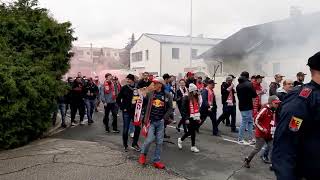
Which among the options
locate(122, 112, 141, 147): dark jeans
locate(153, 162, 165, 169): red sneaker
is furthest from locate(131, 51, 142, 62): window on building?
locate(153, 162, 165, 169): red sneaker

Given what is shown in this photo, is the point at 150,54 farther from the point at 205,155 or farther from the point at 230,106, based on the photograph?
the point at 205,155

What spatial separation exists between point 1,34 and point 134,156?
192 inches

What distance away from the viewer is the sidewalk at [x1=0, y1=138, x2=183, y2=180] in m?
6.34

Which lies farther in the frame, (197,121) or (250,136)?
(250,136)

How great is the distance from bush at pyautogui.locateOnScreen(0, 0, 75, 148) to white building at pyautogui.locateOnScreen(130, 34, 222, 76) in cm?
3219

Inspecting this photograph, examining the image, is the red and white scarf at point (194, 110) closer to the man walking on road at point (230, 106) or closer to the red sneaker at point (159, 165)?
the red sneaker at point (159, 165)

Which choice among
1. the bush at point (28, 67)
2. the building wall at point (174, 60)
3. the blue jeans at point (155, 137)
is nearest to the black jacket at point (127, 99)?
the blue jeans at point (155, 137)

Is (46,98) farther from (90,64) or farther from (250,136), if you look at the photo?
(90,64)

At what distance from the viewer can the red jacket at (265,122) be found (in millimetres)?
6883

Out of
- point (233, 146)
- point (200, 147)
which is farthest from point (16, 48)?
point (233, 146)

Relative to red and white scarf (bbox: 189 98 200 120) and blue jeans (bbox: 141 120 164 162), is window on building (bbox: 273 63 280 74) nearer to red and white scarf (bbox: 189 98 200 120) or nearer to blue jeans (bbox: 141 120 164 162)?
red and white scarf (bbox: 189 98 200 120)

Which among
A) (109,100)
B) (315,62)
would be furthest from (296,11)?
(315,62)

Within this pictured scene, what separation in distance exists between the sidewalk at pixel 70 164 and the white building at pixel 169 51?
116 ft

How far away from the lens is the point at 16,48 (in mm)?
10289
